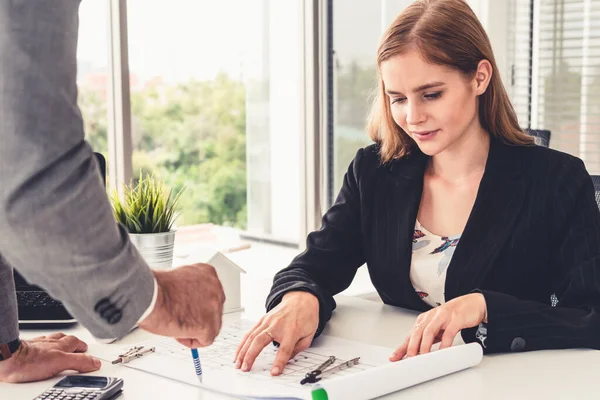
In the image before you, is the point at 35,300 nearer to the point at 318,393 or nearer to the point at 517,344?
the point at 318,393

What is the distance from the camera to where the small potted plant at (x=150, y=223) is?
1.81 m

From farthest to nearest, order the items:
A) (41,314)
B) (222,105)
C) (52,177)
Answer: (222,105) → (41,314) → (52,177)

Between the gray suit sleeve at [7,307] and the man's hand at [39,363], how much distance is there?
0.09 ft

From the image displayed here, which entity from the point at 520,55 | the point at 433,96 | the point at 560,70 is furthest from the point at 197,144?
the point at 433,96

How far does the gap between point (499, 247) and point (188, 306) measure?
823 millimetres

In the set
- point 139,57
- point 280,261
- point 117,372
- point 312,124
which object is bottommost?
point 280,261

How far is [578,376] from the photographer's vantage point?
1221mm

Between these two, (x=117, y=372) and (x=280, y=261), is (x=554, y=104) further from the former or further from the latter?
(x=117, y=372)

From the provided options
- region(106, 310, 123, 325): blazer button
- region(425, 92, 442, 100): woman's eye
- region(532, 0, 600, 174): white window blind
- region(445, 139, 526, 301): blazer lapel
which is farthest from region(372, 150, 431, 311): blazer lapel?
region(532, 0, 600, 174): white window blind

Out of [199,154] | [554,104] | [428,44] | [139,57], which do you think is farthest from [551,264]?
[199,154]

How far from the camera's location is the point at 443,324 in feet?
4.37

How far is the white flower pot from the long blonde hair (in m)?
0.63

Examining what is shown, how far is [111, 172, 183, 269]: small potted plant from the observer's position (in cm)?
181

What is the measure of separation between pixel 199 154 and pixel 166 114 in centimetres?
44
